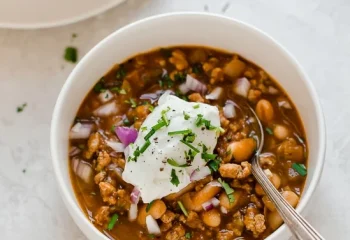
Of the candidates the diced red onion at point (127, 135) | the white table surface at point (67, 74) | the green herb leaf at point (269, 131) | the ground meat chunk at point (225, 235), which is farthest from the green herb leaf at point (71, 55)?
the ground meat chunk at point (225, 235)

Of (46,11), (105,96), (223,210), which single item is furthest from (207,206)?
(46,11)

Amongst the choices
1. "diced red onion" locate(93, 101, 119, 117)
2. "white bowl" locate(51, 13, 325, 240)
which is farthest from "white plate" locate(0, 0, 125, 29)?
"diced red onion" locate(93, 101, 119, 117)

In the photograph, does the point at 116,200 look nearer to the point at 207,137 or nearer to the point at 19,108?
the point at 207,137

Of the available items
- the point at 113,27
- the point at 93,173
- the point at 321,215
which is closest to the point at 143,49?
the point at 113,27

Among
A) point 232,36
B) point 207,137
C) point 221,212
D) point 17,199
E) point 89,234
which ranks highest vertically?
point 232,36

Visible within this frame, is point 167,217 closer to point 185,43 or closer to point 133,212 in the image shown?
point 133,212

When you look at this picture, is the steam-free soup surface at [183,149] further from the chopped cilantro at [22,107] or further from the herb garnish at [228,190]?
the chopped cilantro at [22,107]

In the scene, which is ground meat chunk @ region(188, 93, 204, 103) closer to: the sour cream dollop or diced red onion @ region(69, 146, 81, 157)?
the sour cream dollop
